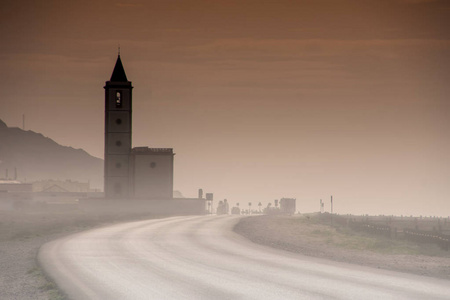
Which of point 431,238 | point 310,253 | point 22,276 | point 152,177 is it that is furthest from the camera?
point 152,177

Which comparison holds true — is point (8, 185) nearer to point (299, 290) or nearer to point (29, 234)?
point (29, 234)

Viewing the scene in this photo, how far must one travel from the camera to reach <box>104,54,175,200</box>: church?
88250 mm

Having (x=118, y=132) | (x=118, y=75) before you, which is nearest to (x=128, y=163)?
(x=118, y=132)

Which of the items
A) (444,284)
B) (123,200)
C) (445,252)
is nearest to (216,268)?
(444,284)

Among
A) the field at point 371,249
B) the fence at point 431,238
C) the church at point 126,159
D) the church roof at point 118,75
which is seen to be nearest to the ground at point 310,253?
the field at point 371,249

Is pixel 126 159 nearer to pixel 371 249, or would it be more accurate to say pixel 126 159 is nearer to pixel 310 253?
pixel 371 249

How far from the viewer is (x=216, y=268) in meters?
21.5

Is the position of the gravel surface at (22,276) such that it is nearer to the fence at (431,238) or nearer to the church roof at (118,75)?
the fence at (431,238)

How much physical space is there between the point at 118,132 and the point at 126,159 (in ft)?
13.5

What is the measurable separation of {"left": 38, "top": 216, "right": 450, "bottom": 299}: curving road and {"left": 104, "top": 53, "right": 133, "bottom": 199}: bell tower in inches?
2314

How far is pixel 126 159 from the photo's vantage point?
89062mm

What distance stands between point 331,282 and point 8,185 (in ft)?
377

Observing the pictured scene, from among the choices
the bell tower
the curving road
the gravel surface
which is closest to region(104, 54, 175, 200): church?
the bell tower

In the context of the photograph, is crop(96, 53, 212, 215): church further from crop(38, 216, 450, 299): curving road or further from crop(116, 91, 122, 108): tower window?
crop(38, 216, 450, 299): curving road
